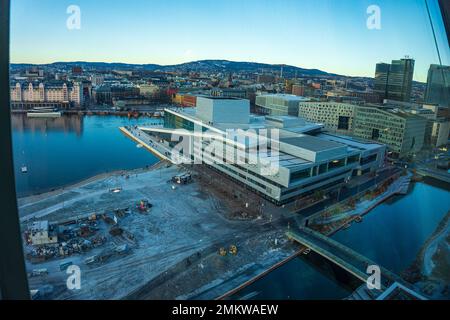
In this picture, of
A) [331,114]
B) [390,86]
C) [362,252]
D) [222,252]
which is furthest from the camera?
[331,114]

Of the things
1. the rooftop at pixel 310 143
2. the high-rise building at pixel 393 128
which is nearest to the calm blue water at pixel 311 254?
the rooftop at pixel 310 143

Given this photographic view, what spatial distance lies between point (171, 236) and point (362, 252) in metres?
2.02

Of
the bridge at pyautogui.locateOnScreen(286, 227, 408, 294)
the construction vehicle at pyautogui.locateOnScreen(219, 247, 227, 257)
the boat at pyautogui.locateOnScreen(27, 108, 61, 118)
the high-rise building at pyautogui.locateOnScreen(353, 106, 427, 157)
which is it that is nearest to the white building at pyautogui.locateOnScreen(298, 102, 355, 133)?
the high-rise building at pyautogui.locateOnScreen(353, 106, 427, 157)

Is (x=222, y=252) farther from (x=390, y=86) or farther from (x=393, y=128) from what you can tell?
(x=393, y=128)

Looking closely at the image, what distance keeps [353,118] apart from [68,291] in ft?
27.9

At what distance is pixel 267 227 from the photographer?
3.99m

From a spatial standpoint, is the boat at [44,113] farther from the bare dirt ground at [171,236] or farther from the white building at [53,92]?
the bare dirt ground at [171,236]

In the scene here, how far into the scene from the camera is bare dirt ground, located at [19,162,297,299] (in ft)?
9.03

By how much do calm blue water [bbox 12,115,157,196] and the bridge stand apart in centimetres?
315

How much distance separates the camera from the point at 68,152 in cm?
743

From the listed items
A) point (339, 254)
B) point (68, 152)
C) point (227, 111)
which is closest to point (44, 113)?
point (68, 152)

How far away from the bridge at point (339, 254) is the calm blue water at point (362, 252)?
0.10 m
